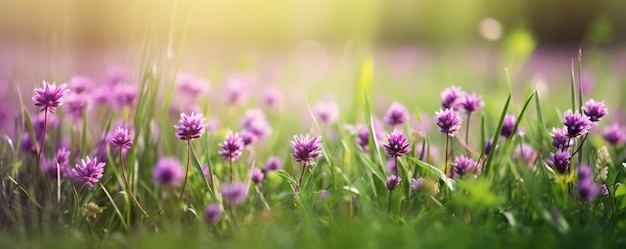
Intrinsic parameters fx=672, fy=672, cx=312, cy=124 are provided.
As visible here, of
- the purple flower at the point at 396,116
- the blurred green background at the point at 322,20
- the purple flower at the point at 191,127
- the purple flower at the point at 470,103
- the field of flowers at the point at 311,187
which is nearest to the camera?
the field of flowers at the point at 311,187

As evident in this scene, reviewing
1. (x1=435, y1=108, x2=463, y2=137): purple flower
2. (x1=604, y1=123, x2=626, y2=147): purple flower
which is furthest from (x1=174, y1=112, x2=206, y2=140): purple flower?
(x1=604, y1=123, x2=626, y2=147): purple flower

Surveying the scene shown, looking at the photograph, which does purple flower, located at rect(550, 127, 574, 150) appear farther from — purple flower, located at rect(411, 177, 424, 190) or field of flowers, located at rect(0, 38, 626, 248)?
purple flower, located at rect(411, 177, 424, 190)

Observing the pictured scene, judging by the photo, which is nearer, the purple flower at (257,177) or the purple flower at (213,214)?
the purple flower at (213,214)

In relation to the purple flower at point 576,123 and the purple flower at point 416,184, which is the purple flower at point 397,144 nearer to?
the purple flower at point 416,184

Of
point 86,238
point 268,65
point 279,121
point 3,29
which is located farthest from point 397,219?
point 3,29

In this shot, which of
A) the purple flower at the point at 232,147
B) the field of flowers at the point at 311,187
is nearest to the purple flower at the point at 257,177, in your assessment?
the field of flowers at the point at 311,187

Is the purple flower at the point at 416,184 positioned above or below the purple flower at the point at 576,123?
below

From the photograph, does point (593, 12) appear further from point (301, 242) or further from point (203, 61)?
point (301, 242)

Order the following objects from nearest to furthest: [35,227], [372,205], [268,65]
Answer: [35,227]
[372,205]
[268,65]

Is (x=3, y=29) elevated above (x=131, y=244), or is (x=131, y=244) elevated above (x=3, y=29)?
(x=131, y=244)
